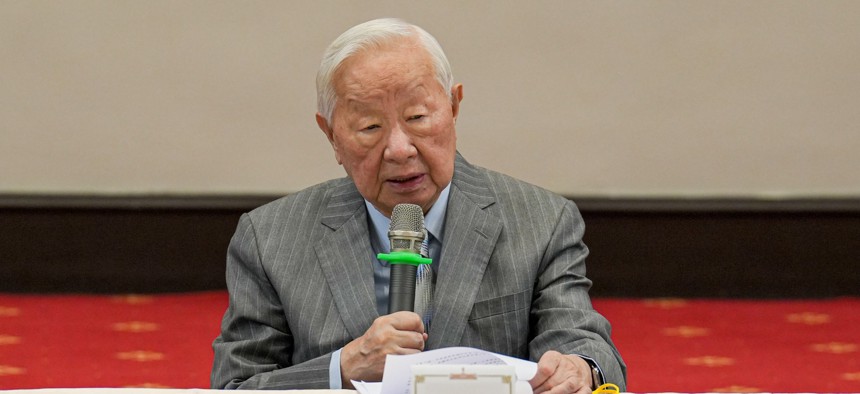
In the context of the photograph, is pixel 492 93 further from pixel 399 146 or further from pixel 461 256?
pixel 399 146

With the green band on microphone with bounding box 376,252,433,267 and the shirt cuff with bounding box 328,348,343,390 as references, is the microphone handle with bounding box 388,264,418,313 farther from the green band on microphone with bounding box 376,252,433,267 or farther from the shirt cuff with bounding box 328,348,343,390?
the shirt cuff with bounding box 328,348,343,390

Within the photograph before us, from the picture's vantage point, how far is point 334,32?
18.2 feet

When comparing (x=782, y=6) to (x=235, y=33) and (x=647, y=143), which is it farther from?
(x=235, y=33)

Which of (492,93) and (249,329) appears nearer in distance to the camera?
(249,329)

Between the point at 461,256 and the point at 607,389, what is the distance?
0.42m

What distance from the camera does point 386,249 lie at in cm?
239

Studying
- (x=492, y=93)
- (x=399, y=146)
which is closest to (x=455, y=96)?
(x=399, y=146)

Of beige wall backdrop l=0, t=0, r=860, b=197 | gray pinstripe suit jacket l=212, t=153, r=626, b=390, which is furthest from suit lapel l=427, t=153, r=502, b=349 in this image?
beige wall backdrop l=0, t=0, r=860, b=197

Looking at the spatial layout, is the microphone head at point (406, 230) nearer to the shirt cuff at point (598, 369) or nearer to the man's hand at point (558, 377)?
the man's hand at point (558, 377)

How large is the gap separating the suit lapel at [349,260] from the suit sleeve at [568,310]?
0.34 metres

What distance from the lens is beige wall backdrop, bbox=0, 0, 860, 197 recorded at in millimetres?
5414

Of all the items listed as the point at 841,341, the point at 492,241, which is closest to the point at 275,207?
the point at 492,241

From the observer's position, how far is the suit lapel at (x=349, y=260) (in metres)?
2.27

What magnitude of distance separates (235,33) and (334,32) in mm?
471
